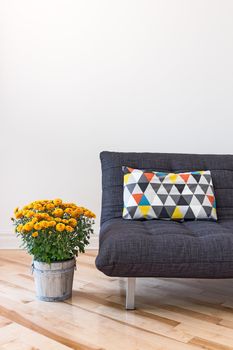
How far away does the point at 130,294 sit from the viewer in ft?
6.19

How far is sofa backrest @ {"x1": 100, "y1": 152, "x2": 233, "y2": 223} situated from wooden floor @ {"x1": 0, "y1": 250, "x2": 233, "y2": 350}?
16.5 inches

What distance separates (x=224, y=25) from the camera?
296 cm

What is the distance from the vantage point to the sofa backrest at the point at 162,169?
2398 mm

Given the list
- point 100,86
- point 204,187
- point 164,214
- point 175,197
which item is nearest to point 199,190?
point 204,187

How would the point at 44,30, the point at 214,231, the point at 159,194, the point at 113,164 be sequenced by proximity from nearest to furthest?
the point at 214,231 → the point at 159,194 → the point at 113,164 → the point at 44,30

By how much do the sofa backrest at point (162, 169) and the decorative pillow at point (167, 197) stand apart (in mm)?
98

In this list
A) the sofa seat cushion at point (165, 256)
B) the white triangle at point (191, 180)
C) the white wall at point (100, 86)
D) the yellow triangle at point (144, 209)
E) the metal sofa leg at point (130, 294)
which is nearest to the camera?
the sofa seat cushion at point (165, 256)

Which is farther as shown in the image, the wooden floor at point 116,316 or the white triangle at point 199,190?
the white triangle at point 199,190

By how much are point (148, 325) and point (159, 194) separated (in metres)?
0.76

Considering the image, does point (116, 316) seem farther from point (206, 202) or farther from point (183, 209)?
point (206, 202)

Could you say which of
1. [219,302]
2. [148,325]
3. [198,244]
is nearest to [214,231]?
[198,244]

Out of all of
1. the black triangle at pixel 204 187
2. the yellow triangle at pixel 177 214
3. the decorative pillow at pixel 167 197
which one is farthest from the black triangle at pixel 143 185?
the black triangle at pixel 204 187

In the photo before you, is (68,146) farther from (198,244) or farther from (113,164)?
(198,244)

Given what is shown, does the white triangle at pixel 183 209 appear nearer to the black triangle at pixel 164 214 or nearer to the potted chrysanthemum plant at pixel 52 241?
the black triangle at pixel 164 214
